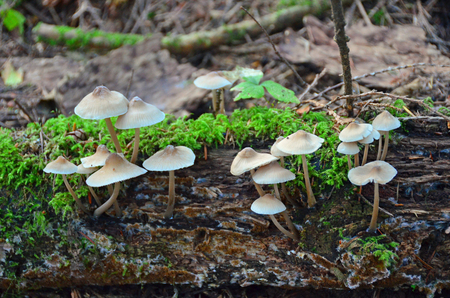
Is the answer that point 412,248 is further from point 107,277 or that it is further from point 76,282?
point 76,282

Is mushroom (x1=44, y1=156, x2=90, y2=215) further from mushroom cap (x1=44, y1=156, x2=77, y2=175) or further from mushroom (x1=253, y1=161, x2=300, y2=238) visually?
mushroom (x1=253, y1=161, x2=300, y2=238)

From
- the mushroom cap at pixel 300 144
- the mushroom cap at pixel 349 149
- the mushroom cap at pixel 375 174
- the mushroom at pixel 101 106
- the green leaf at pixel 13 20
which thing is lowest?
the mushroom cap at pixel 375 174

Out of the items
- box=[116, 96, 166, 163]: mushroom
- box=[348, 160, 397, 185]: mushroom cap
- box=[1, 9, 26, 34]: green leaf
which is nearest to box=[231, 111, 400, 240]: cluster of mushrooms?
box=[348, 160, 397, 185]: mushroom cap

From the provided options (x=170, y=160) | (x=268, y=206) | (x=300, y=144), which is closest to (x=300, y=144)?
(x=300, y=144)

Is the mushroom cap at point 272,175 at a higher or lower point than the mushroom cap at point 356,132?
lower

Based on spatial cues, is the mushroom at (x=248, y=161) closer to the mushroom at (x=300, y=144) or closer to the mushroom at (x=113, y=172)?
the mushroom at (x=300, y=144)

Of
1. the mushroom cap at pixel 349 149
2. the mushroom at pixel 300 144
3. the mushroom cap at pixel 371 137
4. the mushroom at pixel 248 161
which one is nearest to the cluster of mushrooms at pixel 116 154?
the mushroom at pixel 248 161

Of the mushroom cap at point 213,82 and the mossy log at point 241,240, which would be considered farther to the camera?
the mushroom cap at point 213,82

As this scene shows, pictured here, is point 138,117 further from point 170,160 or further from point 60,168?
point 60,168
